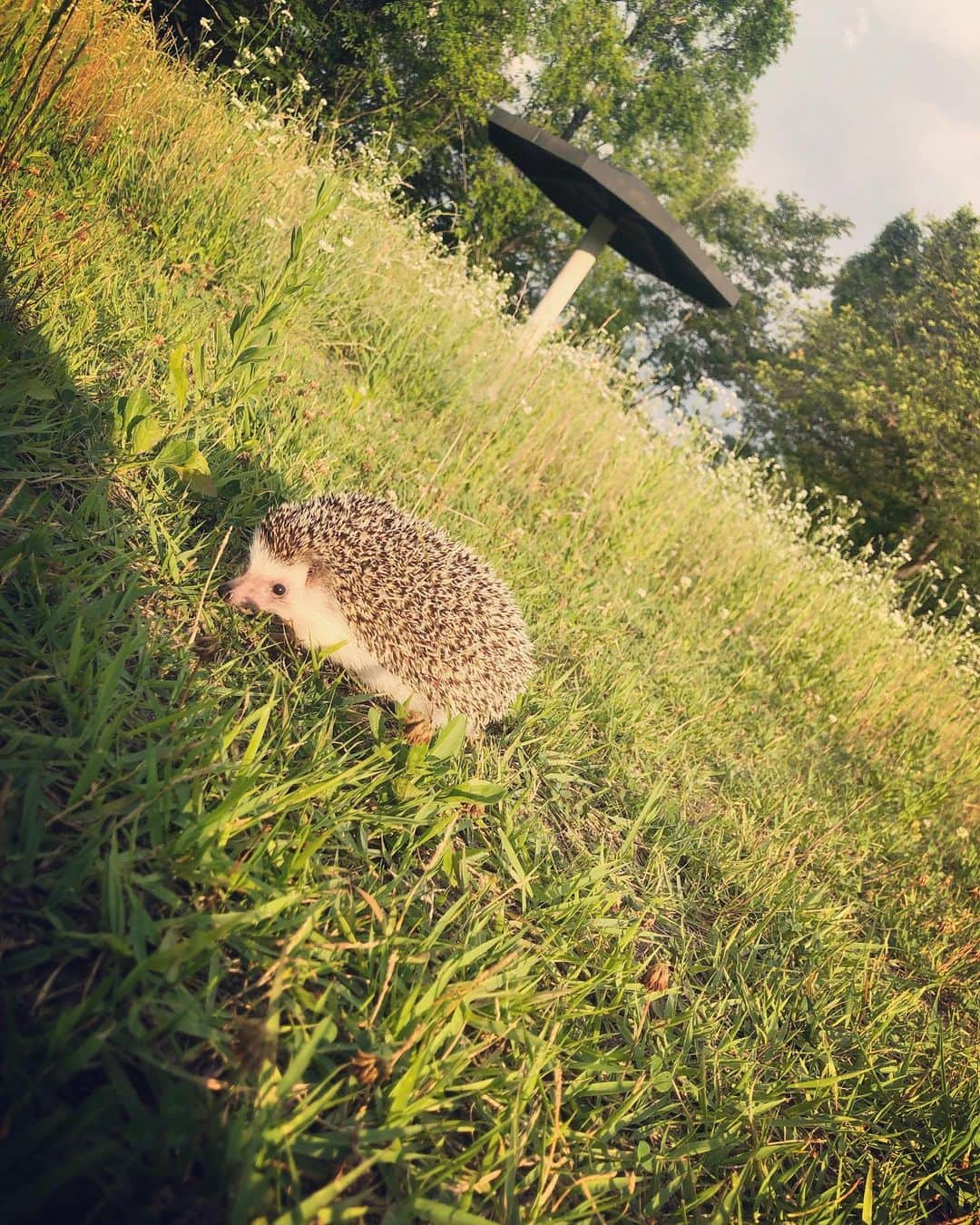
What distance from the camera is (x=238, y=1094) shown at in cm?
150

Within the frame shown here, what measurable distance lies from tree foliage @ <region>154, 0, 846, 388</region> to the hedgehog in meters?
13.0

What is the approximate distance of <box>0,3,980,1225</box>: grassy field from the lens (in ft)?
5.05

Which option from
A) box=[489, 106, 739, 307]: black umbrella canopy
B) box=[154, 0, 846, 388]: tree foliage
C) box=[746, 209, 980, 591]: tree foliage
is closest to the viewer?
box=[489, 106, 739, 307]: black umbrella canopy

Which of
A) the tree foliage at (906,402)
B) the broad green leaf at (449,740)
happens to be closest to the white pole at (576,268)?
the broad green leaf at (449,740)

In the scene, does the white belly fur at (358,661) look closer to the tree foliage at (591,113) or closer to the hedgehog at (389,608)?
the hedgehog at (389,608)

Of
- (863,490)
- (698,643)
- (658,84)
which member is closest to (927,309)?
(863,490)

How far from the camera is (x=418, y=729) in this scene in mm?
2953

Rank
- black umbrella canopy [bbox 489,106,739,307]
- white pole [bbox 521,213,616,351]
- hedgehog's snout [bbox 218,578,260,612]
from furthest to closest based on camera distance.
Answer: white pole [bbox 521,213,616,351] < black umbrella canopy [bbox 489,106,739,307] < hedgehog's snout [bbox 218,578,260,612]

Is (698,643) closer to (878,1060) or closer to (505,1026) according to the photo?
(878,1060)

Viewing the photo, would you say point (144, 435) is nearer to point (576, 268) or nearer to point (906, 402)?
point (576, 268)

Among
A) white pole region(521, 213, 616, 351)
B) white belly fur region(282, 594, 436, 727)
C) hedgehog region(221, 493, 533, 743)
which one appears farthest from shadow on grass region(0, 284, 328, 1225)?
white pole region(521, 213, 616, 351)

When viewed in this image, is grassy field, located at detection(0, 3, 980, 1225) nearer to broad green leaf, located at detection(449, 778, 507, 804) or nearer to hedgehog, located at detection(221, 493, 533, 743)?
broad green leaf, located at detection(449, 778, 507, 804)

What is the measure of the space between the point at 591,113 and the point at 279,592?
3358cm

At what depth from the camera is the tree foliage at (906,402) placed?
891 inches
